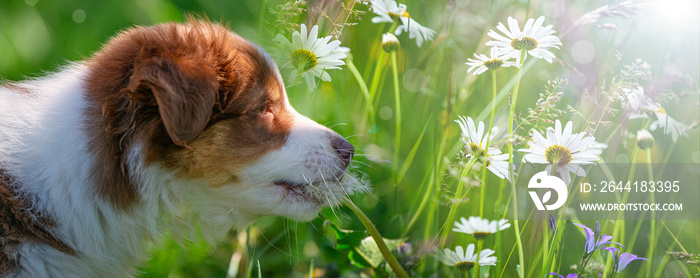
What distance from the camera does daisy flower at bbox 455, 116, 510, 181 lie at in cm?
193

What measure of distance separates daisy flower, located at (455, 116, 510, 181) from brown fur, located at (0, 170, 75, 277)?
1408 mm

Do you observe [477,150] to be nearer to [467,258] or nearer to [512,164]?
[512,164]

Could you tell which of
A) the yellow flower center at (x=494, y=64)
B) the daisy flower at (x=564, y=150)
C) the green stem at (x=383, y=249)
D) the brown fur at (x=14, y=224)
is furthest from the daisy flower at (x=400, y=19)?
the brown fur at (x=14, y=224)

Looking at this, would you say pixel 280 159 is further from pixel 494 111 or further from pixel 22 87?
pixel 22 87

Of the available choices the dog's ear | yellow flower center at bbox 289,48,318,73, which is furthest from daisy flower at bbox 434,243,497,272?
the dog's ear

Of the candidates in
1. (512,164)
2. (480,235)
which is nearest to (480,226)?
(480,235)

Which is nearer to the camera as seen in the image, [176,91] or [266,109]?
[176,91]

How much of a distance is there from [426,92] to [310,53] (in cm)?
61

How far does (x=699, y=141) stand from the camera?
6.42ft

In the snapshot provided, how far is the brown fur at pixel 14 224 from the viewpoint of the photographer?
5.43 feet

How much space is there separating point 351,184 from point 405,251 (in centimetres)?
46

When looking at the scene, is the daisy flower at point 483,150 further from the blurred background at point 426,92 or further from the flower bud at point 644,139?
the flower bud at point 644,139

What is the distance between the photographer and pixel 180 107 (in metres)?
1.52

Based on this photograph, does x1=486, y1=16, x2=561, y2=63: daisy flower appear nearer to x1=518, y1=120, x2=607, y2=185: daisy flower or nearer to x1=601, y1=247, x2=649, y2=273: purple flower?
x1=518, y1=120, x2=607, y2=185: daisy flower
